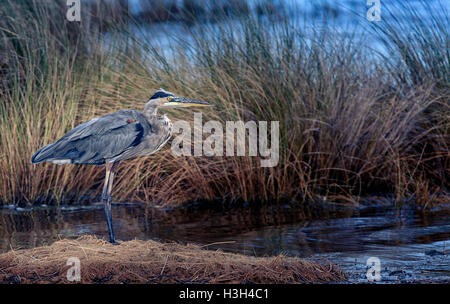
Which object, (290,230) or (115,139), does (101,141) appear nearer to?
(115,139)

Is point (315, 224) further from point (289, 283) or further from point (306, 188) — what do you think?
point (289, 283)

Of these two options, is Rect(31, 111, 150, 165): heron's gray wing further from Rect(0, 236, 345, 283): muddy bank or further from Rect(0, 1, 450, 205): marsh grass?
Rect(0, 1, 450, 205): marsh grass

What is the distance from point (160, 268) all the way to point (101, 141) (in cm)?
136

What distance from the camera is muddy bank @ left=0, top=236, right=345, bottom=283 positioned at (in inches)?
150

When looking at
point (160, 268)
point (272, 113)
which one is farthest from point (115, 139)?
point (272, 113)

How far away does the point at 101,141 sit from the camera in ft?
16.0

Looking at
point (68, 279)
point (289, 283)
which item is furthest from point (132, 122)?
point (289, 283)

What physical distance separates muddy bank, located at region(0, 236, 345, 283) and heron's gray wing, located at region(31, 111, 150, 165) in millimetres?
872

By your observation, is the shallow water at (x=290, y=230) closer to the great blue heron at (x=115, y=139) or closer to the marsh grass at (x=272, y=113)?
the marsh grass at (x=272, y=113)

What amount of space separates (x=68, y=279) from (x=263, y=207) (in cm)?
328

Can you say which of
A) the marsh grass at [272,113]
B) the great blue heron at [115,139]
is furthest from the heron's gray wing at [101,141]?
the marsh grass at [272,113]

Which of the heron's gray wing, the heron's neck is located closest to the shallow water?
the heron's gray wing

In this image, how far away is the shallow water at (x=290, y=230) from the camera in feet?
14.3

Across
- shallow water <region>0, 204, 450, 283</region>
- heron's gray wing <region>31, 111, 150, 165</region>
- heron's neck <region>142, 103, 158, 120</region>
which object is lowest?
shallow water <region>0, 204, 450, 283</region>
